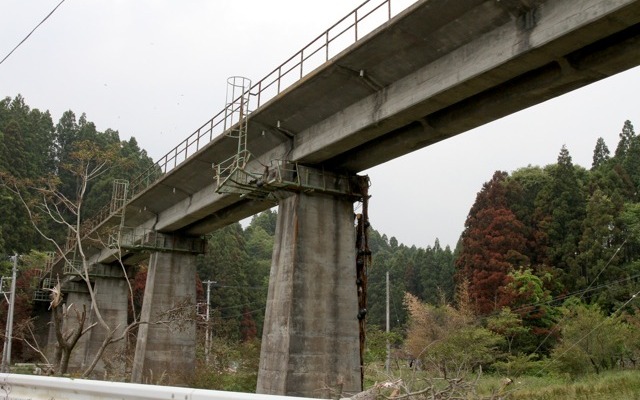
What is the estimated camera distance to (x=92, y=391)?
18.0 feet

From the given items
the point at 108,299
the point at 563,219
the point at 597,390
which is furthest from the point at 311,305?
the point at 563,219

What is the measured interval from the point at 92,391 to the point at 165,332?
22.8 meters

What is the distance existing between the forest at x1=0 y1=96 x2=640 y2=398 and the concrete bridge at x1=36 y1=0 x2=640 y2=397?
5.02 meters

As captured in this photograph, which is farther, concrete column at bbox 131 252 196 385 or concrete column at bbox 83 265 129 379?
concrete column at bbox 83 265 129 379

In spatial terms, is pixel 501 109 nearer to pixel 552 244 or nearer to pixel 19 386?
pixel 19 386

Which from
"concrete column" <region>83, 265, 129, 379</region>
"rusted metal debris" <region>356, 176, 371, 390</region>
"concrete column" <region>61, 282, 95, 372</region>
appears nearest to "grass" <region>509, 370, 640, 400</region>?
"rusted metal debris" <region>356, 176, 371, 390</region>

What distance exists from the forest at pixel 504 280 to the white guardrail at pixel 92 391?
593 inches

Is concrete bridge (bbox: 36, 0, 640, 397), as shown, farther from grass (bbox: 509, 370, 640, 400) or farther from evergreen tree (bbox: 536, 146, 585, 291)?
evergreen tree (bbox: 536, 146, 585, 291)

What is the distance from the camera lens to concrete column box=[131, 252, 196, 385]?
26.5 metres

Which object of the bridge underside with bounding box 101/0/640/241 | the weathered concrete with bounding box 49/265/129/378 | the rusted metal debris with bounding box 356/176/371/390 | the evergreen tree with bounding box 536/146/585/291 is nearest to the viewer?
the bridge underside with bounding box 101/0/640/241

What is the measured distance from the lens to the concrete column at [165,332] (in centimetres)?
2648

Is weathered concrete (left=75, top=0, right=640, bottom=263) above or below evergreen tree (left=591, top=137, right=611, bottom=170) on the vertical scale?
below

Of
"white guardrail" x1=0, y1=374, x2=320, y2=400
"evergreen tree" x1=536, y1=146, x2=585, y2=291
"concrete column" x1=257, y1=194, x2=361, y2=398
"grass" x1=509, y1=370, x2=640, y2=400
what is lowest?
"grass" x1=509, y1=370, x2=640, y2=400

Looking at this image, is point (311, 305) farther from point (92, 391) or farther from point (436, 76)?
point (92, 391)
